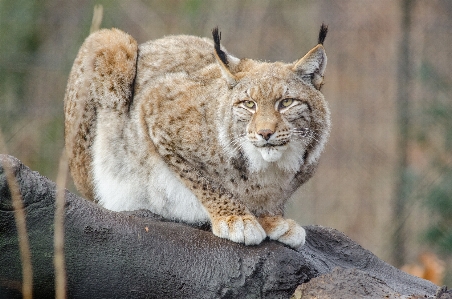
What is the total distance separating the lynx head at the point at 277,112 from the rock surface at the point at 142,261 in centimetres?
61

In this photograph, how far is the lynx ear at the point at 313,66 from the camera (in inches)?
176

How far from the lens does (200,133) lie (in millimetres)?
4691

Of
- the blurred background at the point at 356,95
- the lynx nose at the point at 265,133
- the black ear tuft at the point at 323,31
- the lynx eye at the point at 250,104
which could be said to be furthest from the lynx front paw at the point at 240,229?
the blurred background at the point at 356,95

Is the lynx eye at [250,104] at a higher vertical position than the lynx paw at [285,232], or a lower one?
higher

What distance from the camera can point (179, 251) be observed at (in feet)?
12.5

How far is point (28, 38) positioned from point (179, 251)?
636 cm

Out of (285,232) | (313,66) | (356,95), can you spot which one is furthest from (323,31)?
(356,95)

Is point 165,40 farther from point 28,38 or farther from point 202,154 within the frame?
point 28,38

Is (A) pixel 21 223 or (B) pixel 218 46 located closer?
(A) pixel 21 223

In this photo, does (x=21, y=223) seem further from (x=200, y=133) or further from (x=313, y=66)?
(x=313, y=66)

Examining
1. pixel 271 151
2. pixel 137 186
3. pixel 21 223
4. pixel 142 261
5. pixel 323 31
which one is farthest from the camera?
pixel 137 186

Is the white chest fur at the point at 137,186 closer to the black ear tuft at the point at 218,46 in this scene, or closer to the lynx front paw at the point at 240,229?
the lynx front paw at the point at 240,229

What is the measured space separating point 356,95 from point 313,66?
184 inches

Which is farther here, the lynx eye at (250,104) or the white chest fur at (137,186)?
the white chest fur at (137,186)
